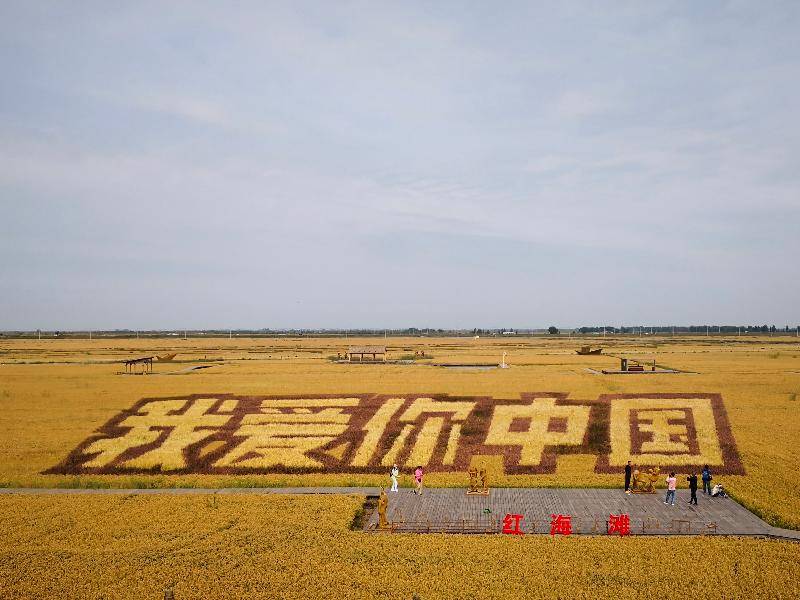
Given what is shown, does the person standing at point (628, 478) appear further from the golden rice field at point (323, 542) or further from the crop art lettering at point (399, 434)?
the crop art lettering at point (399, 434)

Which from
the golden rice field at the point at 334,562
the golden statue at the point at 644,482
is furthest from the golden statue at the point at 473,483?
the golden statue at the point at 644,482

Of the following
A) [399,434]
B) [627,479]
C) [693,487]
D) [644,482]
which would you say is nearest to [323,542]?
[399,434]

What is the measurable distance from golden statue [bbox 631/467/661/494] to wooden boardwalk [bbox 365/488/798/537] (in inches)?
17.3

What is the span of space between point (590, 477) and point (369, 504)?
13.9 metres

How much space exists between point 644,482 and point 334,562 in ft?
63.2

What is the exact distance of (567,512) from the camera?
86.4ft

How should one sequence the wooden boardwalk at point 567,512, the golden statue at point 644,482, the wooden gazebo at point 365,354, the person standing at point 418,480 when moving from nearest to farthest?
the wooden boardwalk at point 567,512
the person standing at point 418,480
the golden statue at point 644,482
the wooden gazebo at point 365,354

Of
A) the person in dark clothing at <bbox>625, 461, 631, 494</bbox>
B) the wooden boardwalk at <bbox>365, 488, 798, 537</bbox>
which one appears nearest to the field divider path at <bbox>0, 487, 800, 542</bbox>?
the wooden boardwalk at <bbox>365, 488, 798, 537</bbox>

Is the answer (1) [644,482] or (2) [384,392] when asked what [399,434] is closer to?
(2) [384,392]

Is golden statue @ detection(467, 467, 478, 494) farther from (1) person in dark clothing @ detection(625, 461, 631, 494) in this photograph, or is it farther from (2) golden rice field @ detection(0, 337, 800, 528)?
(1) person in dark clothing @ detection(625, 461, 631, 494)

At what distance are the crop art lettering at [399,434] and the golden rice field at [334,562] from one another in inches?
359

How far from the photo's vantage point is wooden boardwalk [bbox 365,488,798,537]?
24.2 metres

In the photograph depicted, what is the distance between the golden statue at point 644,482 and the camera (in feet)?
97.0

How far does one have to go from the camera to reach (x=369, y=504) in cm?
2827
